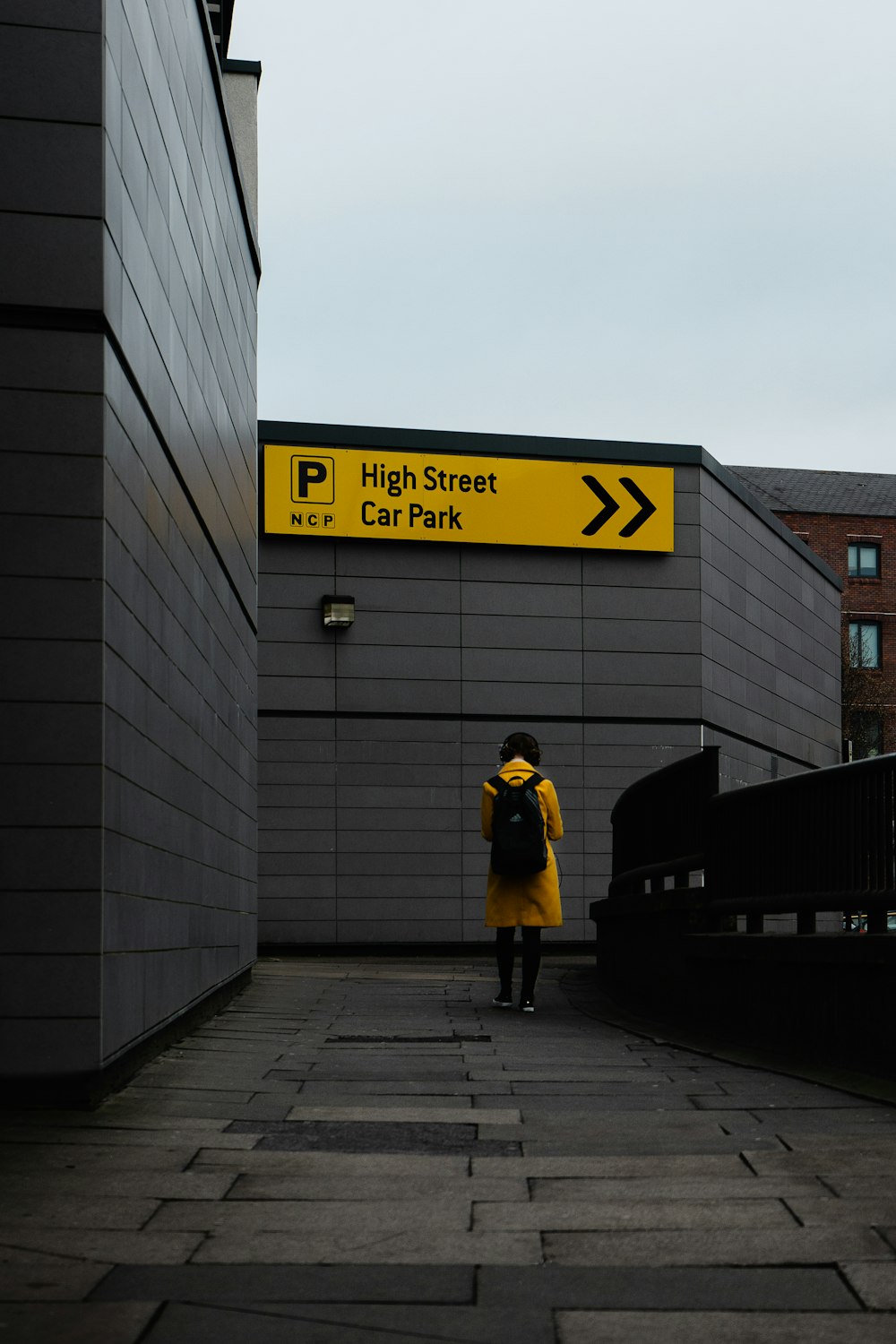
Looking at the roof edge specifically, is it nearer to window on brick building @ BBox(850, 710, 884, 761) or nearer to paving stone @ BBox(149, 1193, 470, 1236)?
paving stone @ BBox(149, 1193, 470, 1236)

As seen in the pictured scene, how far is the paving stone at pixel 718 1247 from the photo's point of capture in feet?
11.9

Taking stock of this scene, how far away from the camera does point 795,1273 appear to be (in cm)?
351

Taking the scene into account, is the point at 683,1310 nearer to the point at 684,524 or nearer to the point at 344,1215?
the point at 344,1215

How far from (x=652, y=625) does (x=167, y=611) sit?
15837 millimetres

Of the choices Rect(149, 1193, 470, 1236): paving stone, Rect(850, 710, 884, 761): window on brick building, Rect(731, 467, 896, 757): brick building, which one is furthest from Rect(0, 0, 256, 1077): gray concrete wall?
Rect(731, 467, 896, 757): brick building

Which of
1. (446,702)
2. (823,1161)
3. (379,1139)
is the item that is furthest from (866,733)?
(823,1161)

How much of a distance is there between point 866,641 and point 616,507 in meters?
40.8

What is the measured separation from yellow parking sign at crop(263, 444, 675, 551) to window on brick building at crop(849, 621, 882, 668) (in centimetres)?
3898

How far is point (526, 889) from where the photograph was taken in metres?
10.3

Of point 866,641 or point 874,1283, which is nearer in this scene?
point 874,1283

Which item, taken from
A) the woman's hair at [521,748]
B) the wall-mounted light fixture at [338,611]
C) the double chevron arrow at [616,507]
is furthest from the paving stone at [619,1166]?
the double chevron arrow at [616,507]

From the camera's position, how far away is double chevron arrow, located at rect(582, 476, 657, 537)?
899 inches

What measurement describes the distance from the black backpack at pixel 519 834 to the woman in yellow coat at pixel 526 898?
2.9 inches

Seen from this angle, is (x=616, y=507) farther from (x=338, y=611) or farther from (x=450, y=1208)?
(x=450, y=1208)
